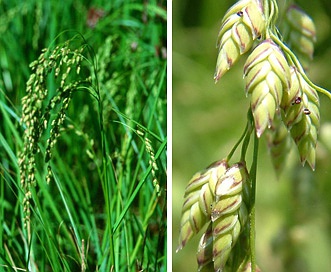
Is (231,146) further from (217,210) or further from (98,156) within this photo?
(217,210)

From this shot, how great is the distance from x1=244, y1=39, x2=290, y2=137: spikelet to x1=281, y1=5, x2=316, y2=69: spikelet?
0.54 ft

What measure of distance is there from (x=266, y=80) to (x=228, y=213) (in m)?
0.12

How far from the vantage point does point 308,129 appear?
0.64 m

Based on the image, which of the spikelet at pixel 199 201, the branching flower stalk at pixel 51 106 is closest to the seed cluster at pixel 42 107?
the branching flower stalk at pixel 51 106

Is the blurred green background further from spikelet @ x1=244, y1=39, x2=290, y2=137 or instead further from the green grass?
spikelet @ x1=244, y1=39, x2=290, y2=137

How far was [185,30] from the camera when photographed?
1145 millimetres

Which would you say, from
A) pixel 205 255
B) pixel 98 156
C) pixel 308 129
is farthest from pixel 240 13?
pixel 98 156

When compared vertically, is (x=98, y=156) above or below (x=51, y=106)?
below

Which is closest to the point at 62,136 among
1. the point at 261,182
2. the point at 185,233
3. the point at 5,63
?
the point at 5,63

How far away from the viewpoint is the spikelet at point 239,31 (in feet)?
1.99

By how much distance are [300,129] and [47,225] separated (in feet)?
1.64

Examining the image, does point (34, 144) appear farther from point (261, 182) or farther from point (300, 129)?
point (300, 129)

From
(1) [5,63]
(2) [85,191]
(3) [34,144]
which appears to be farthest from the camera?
(1) [5,63]

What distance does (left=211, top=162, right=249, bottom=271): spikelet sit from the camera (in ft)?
2.06
